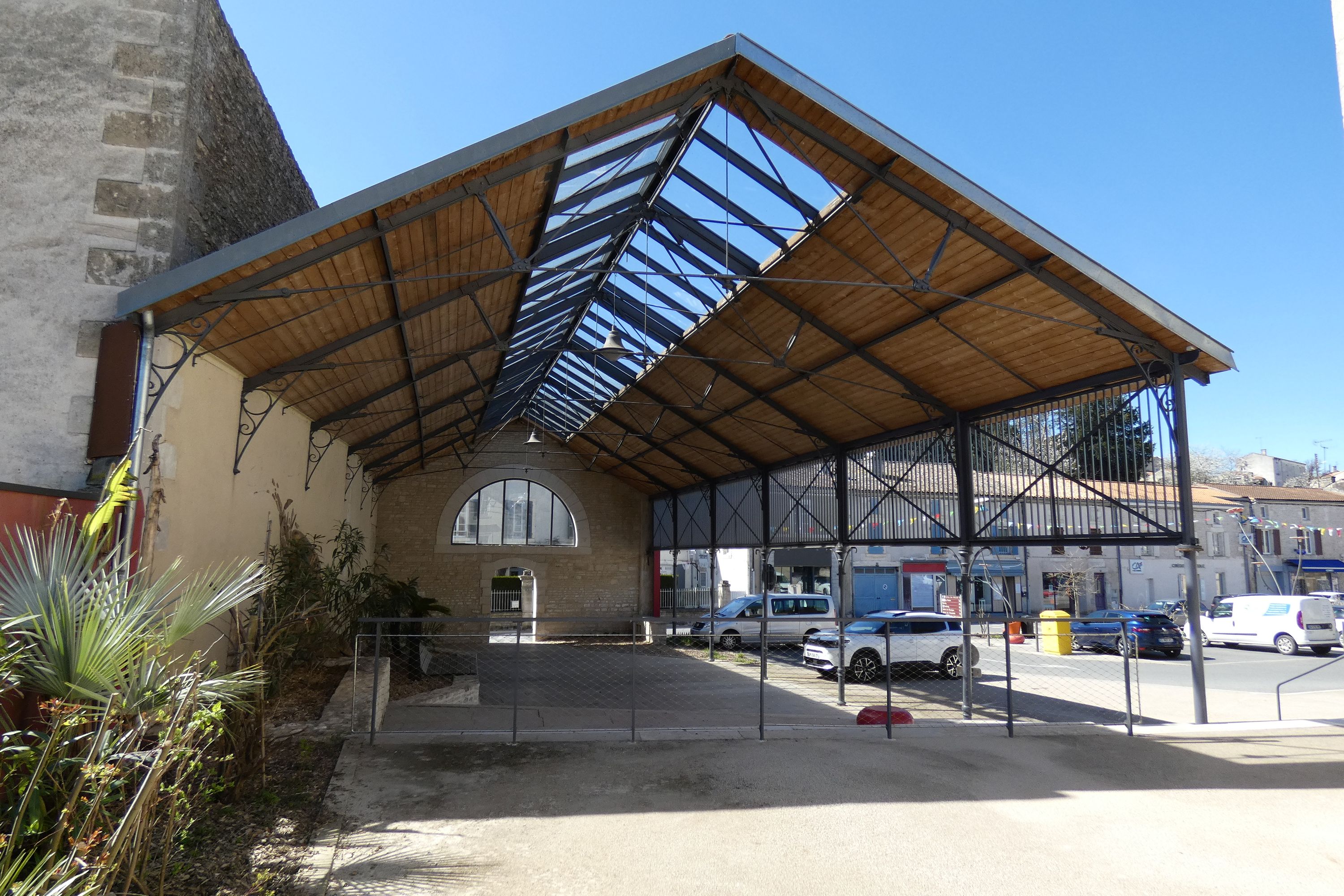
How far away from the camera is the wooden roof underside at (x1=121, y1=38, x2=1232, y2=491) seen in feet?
19.7

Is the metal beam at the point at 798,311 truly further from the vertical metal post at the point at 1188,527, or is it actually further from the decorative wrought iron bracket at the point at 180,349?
the decorative wrought iron bracket at the point at 180,349

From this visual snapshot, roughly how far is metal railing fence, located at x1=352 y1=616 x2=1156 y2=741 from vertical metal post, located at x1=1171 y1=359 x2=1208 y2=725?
2.74 ft

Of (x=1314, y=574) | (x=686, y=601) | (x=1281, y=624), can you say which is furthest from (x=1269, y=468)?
(x=686, y=601)

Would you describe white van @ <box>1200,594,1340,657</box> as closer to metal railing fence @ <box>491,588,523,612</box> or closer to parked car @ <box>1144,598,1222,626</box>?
parked car @ <box>1144,598,1222,626</box>

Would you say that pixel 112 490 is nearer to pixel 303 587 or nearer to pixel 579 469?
pixel 303 587

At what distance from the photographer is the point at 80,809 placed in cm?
315

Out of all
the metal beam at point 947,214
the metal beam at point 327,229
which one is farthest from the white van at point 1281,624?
the metal beam at point 327,229

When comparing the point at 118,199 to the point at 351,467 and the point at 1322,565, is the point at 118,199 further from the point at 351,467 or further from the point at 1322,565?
the point at 1322,565

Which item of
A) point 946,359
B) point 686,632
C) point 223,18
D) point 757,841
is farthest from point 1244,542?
point 223,18

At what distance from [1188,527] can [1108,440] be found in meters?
1.45

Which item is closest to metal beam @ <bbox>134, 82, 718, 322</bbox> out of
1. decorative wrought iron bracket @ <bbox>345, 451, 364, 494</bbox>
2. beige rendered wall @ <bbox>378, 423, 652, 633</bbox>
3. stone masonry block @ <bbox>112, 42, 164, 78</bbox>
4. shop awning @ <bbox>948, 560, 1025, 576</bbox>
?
stone masonry block @ <bbox>112, 42, 164, 78</bbox>

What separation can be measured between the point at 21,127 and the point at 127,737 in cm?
556

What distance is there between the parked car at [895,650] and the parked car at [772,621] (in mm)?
4081

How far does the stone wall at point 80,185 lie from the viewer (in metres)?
Answer: 5.60
